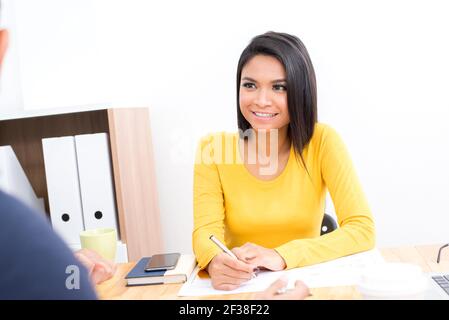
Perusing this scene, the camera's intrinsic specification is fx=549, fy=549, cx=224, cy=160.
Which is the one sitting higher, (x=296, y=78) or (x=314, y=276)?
(x=296, y=78)

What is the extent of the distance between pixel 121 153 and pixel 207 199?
0.62 m

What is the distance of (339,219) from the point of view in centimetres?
119

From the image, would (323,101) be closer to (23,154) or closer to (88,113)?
(88,113)

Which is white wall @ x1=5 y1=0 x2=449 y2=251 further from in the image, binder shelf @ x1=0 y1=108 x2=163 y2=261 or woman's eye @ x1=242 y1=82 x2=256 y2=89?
woman's eye @ x1=242 y1=82 x2=256 y2=89

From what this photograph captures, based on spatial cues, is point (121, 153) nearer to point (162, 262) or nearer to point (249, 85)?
point (249, 85)

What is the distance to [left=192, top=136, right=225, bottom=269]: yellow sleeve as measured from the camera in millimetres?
1204

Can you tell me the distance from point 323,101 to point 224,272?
48.7 inches

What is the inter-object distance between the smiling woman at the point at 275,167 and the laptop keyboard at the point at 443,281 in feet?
1.28

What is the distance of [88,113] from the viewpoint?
199cm

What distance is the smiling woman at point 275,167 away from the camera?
4.09ft

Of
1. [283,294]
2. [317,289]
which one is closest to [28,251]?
[283,294]

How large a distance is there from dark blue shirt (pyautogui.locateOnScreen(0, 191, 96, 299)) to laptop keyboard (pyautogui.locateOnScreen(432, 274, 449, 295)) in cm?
60

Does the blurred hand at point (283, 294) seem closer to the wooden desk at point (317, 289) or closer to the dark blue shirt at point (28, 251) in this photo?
the wooden desk at point (317, 289)
